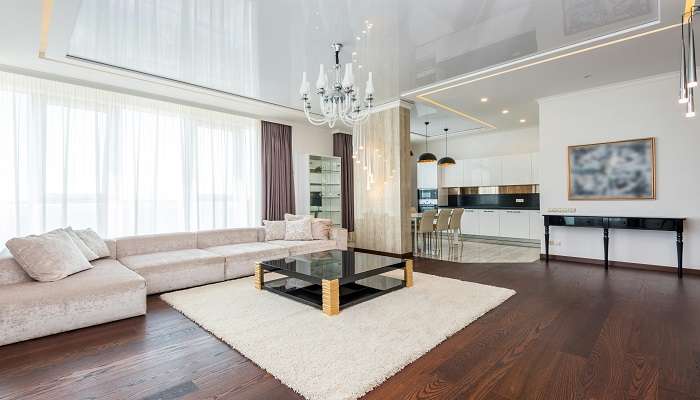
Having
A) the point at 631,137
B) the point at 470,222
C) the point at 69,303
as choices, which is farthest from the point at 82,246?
the point at 470,222

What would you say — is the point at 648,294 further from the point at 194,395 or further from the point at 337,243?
the point at 194,395

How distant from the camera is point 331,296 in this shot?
9.23 feet

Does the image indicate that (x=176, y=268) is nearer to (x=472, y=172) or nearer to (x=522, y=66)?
(x=522, y=66)

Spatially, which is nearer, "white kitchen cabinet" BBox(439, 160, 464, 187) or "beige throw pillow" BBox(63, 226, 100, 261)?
"beige throw pillow" BBox(63, 226, 100, 261)

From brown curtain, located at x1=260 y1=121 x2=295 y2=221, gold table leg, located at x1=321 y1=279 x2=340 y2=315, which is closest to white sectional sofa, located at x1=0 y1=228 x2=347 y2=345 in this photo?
brown curtain, located at x1=260 y1=121 x2=295 y2=221

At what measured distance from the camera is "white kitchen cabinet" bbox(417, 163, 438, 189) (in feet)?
30.0

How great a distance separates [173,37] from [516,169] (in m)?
7.38

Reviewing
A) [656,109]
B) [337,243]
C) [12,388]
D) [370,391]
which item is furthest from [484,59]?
[12,388]

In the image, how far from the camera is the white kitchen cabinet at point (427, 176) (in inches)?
360

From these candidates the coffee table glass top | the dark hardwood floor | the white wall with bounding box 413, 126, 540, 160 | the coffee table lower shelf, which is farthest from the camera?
the white wall with bounding box 413, 126, 540, 160

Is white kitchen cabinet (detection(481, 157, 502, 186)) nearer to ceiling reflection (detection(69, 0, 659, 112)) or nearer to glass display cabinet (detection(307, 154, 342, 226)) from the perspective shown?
glass display cabinet (detection(307, 154, 342, 226))

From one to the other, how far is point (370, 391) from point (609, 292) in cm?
321

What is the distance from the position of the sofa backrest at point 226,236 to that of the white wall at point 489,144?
603 cm

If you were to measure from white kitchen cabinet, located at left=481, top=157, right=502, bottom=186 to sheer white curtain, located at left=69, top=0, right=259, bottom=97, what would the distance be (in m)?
6.23
